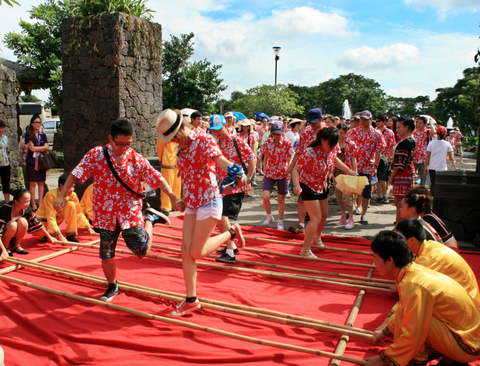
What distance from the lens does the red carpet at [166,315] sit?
3139 mm

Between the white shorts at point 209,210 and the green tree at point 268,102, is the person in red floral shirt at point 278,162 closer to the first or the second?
the white shorts at point 209,210

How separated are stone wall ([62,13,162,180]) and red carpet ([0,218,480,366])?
12.4 ft

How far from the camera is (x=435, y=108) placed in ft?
155

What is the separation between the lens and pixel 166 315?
3797mm

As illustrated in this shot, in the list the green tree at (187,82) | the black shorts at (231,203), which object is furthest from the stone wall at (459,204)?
the green tree at (187,82)

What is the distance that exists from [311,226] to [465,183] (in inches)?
114

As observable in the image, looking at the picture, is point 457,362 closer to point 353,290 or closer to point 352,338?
point 352,338

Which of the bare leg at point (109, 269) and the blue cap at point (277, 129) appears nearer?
the bare leg at point (109, 269)

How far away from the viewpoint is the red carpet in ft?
10.3

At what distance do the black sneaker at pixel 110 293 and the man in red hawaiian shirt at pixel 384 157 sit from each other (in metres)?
7.12

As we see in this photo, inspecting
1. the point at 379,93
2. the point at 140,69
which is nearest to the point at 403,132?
the point at 140,69

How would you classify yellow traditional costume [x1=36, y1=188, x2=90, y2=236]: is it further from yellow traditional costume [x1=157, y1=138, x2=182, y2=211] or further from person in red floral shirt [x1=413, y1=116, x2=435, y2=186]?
person in red floral shirt [x1=413, y1=116, x2=435, y2=186]

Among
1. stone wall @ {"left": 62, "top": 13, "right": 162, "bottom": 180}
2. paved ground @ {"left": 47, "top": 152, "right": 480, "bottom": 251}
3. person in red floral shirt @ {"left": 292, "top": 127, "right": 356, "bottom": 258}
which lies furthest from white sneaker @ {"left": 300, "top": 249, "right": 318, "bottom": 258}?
stone wall @ {"left": 62, "top": 13, "right": 162, "bottom": 180}

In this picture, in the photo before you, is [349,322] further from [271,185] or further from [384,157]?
[384,157]
